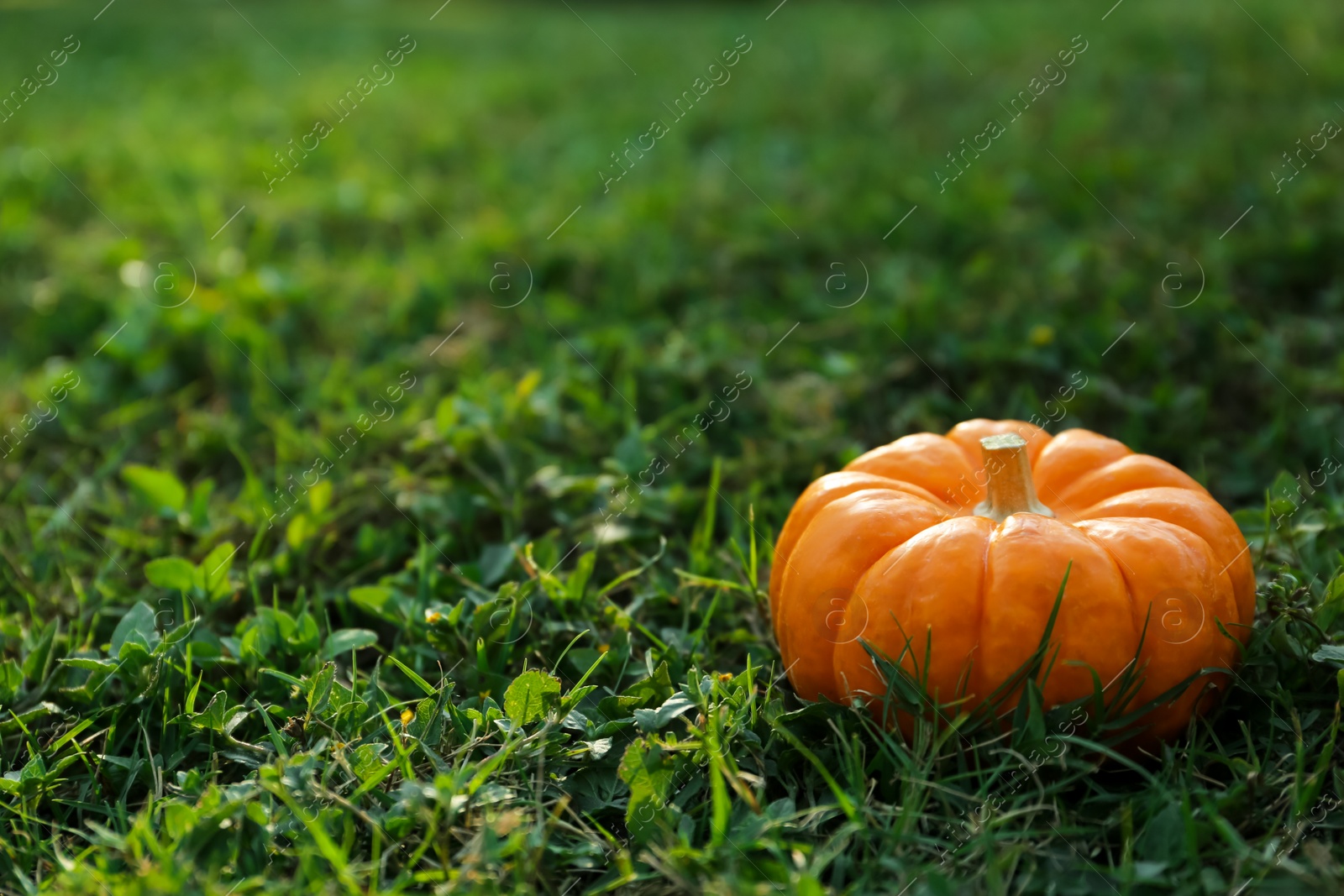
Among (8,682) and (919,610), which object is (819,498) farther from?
(8,682)

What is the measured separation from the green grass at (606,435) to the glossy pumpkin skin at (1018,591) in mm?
115

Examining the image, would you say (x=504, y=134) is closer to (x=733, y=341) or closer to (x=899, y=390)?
(x=733, y=341)

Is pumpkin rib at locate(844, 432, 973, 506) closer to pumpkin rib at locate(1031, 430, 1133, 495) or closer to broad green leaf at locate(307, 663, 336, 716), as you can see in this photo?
pumpkin rib at locate(1031, 430, 1133, 495)

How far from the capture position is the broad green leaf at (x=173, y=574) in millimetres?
2391

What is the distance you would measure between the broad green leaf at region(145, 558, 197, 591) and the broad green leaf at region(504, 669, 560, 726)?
3.13ft

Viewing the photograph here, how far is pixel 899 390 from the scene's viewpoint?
3.25m

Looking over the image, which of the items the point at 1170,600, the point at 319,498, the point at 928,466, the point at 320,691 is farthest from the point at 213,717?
the point at 1170,600

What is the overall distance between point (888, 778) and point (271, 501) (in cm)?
181

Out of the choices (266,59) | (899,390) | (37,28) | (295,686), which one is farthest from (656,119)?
(37,28)

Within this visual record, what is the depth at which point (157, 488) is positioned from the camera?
2736 millimetres

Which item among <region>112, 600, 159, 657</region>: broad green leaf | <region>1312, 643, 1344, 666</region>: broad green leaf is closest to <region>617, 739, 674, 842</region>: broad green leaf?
<region>112, 600, 159, 657</region>: broad green leaf

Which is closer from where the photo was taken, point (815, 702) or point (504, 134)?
point (815, 702)

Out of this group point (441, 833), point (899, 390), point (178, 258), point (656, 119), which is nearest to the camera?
point (441, 833)

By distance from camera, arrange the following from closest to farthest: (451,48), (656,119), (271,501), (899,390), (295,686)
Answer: (295,686) < (271,501) < (899,390) < (656,119) < (451,48)
